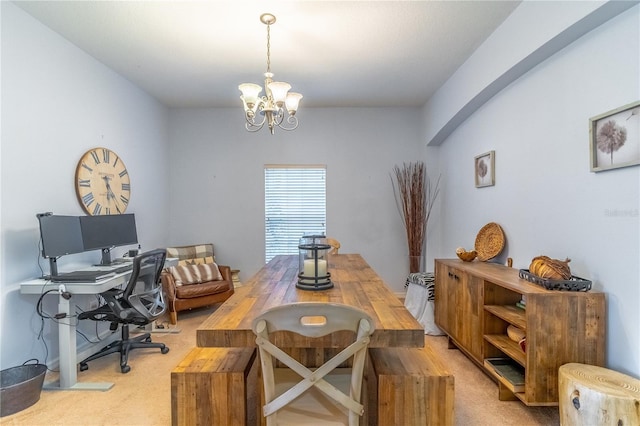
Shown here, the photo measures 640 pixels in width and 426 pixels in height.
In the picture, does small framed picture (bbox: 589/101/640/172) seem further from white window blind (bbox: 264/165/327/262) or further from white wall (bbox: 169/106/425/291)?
white window blind (bbox: 264/165/327/262)

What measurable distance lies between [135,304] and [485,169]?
3.42m

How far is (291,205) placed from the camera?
4.64 meters

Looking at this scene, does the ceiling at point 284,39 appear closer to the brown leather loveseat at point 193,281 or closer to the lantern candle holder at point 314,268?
the lantern candle holder at point 314,268

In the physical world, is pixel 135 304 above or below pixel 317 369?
below

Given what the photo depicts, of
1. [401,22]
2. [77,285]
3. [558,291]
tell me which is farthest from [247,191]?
[558,291]

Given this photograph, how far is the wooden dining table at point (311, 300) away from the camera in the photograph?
4.08 feet

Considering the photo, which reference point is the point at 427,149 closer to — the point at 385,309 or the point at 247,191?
the point at 247,191

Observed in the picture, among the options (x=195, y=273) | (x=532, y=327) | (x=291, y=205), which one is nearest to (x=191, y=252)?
(x=195, y=273)

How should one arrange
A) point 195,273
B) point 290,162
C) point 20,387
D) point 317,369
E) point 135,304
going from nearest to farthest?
1. point 317,369
2. point 20,387
3. point 135,304
4. point 195,273
5. point 290,162

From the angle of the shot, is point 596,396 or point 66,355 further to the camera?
point 66,355

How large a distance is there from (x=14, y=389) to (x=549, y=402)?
10.6 ft

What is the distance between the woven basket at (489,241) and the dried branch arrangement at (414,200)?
47.4 inches

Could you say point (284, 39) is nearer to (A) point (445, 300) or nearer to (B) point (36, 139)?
(B) point (36, 139)

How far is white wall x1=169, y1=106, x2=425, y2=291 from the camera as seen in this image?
4551 mm
